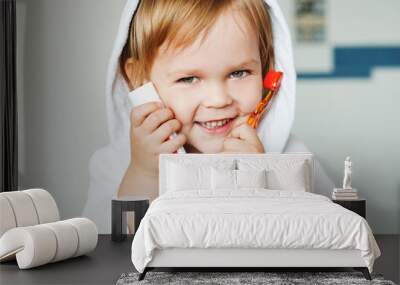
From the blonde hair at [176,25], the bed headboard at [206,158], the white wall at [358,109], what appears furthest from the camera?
the white wall at [358,109]

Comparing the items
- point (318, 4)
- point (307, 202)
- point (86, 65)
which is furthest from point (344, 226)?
point (86, 65)

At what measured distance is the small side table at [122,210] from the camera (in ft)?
20.4

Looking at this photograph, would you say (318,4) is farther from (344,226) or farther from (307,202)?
(344,226)

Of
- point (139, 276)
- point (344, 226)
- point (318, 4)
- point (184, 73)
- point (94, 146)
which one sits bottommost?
point (139, 276)

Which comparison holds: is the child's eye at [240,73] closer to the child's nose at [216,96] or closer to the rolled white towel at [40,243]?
the child's nose at [216,96]

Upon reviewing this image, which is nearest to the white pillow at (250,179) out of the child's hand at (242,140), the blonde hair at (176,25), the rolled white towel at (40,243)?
the child's hand at (242,140)

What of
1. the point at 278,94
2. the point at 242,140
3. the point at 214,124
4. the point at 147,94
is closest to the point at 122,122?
the point at 147,94

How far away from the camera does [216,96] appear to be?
6484 millimetres

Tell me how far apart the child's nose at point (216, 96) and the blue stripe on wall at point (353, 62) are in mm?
767

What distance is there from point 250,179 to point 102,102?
179cm

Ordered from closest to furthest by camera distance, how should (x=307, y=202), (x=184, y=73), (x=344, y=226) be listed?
(x=344, y=226), (x=307, y=202), (x=184, y=73)

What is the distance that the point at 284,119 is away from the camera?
666cm

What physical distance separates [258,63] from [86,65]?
168 centimetres

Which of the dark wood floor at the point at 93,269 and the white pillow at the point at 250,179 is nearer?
the dark wood floor at the point at 93,269
